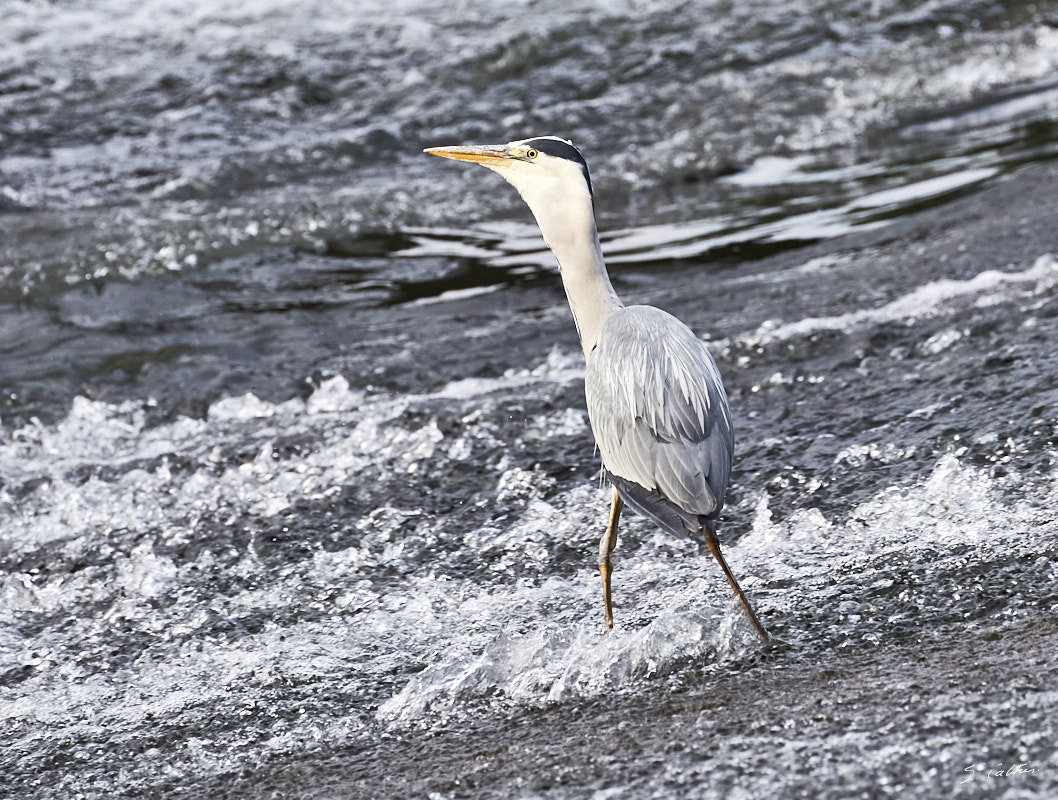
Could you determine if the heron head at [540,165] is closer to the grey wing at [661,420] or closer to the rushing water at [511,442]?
the grey wing at [661,420]

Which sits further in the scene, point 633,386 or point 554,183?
point 554,183

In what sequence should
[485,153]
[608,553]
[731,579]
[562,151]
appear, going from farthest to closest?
[485,153], [562,151], [608,553], [731,579]

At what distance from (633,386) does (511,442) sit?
1.49 m

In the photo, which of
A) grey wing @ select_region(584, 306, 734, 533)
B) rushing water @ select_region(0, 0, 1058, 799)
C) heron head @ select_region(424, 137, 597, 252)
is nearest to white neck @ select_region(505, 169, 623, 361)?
heron head @ select_region(424, 137, 597, 252)

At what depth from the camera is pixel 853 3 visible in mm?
10719

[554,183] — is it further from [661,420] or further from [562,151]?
[661,420]

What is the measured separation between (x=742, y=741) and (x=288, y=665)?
134cm

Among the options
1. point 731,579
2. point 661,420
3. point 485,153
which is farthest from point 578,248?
point 731,579

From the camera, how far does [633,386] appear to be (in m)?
3.00

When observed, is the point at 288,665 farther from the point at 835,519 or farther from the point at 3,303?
the point at 3,303

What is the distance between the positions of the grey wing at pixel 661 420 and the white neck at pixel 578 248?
0.14m

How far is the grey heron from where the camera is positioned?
2.83 m

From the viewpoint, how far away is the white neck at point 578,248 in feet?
10.7

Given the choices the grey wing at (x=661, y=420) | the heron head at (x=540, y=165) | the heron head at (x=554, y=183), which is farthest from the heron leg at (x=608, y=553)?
the heron head at (x=540, y=165)
